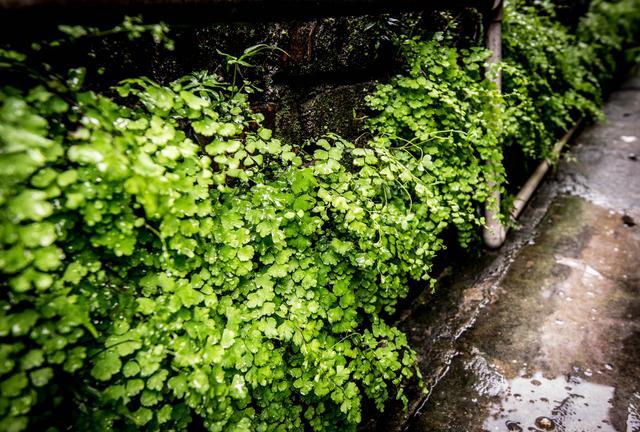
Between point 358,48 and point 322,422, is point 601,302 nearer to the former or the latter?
point 322,422

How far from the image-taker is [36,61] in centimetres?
155

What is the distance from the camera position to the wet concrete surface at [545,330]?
240 cm

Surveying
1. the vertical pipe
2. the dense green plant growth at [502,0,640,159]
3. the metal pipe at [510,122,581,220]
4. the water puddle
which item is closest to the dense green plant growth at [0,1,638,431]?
the vertical pipe

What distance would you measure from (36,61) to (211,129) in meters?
0.80

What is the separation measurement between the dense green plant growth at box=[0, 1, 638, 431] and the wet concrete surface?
77cm

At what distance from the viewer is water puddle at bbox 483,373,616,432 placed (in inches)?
89.7

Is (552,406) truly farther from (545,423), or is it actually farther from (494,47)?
(494,47)

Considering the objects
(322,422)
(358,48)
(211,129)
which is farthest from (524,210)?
(211,129)

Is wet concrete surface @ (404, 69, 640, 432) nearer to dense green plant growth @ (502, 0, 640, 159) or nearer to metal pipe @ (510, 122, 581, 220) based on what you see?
metal pipe @ (510, 122, 581, 220)

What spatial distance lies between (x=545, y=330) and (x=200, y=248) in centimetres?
293

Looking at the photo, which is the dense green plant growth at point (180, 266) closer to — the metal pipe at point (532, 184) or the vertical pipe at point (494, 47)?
the vertical pipe at point (494, 47)

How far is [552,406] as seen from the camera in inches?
94.4

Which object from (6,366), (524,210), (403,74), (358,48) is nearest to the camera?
(6,366)

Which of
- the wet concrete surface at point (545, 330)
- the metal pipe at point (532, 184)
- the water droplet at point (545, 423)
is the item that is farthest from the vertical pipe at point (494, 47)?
the water droplet at point (545, 423)
